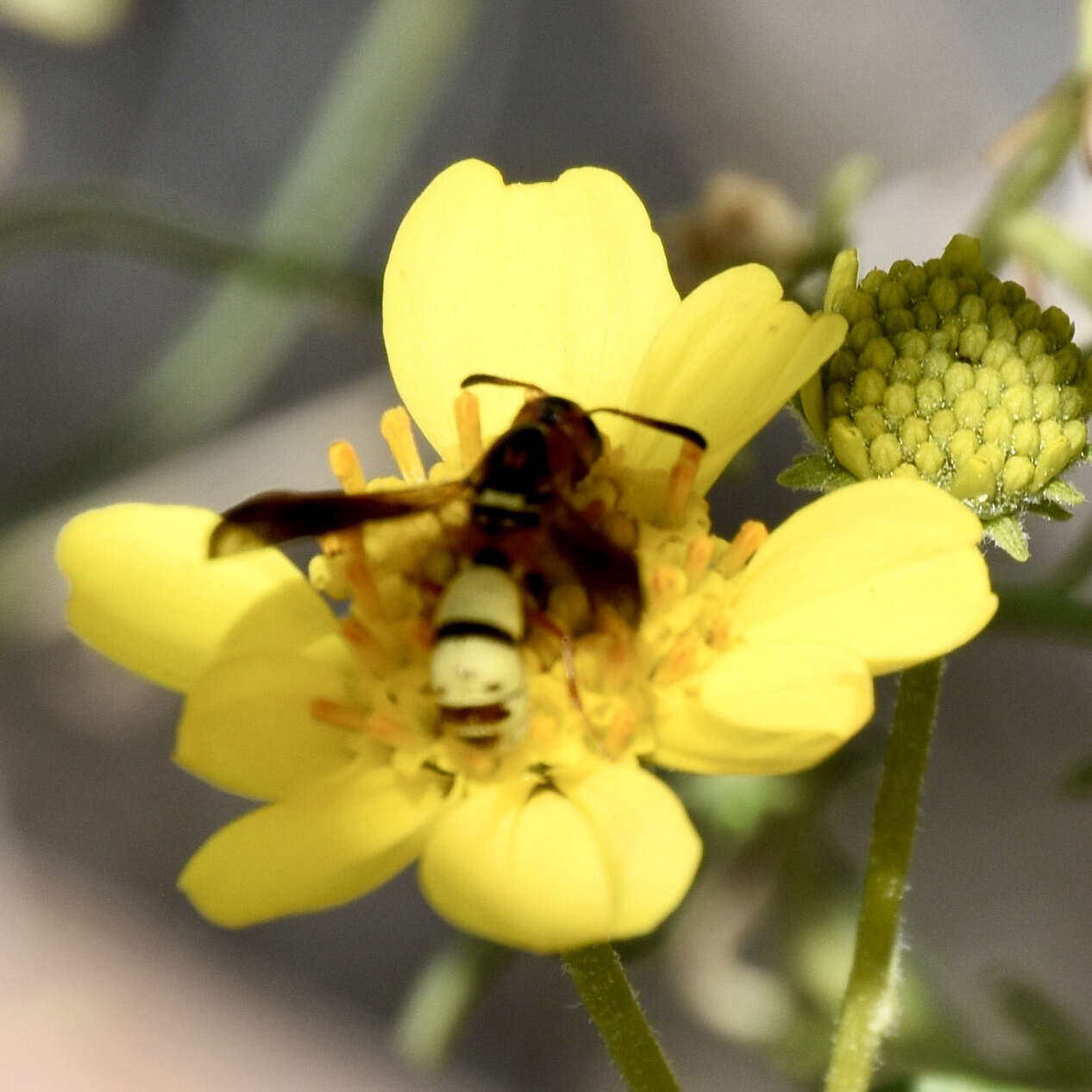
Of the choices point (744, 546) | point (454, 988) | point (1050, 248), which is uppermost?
point (1050, 248)

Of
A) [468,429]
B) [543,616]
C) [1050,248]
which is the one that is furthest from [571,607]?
[1050,248]

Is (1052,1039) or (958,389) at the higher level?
(958,389)

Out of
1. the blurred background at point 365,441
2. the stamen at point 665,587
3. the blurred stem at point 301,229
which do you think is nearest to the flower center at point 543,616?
the stamen at point 665,587

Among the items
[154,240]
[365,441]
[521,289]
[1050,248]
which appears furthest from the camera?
[365,441]

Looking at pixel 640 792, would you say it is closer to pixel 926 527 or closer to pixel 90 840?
pixel 926 527

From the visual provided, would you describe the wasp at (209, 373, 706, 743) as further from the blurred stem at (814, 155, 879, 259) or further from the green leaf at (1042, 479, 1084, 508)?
the blurred stem at (814, 155, 879, 259)

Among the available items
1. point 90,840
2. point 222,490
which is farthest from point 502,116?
point 90,840

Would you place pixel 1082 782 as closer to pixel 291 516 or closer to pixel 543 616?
pixel 543 616
